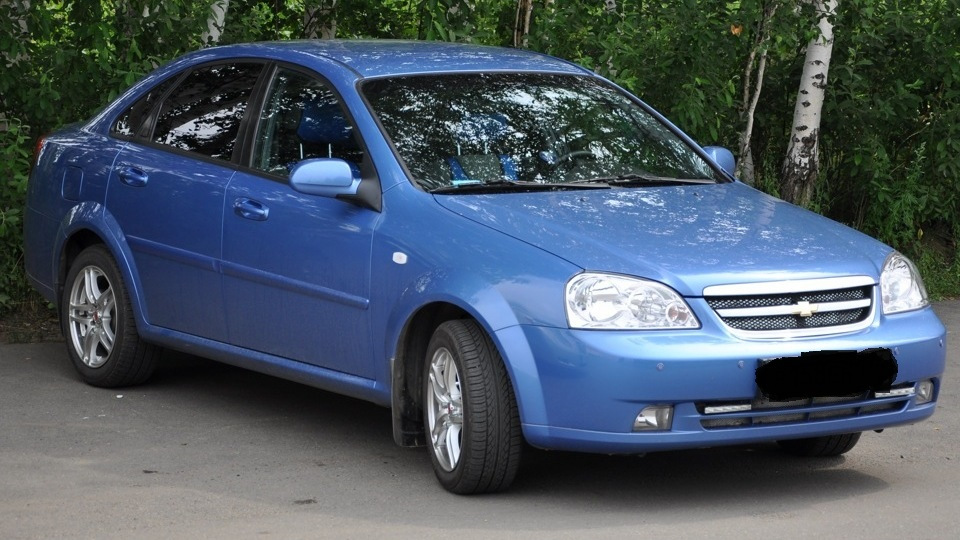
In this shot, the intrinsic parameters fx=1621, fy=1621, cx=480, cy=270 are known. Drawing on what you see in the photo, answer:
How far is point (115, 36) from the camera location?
1017 centimetres

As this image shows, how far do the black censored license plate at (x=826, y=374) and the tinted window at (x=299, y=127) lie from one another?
2.01 meters

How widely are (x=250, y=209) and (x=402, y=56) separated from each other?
3.21 ft

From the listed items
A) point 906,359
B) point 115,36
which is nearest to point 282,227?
point 906,359

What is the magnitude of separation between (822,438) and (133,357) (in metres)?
3.37

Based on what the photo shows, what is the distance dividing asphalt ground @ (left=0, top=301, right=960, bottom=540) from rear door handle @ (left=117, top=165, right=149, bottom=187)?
1.06 metres

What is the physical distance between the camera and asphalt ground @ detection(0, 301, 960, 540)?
5.57 meters

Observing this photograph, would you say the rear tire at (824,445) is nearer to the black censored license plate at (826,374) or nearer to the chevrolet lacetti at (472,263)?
the chevrolet lacetti at (472,263)

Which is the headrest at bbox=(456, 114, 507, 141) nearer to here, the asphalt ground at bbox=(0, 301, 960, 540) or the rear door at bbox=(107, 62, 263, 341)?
the rear door at bbox=(107, 62, 263, 341)

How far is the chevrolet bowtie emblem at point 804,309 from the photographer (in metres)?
5.61

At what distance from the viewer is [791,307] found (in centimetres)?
560

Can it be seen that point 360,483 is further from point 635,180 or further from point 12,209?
point 12,209

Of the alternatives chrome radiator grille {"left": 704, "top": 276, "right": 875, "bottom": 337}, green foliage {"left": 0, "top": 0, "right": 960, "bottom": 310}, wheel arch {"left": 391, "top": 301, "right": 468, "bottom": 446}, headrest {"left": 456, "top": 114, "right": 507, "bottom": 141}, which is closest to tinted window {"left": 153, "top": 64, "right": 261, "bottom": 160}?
headrest {"left": 456, "top": 114, "right": 507, "bottom": 141}

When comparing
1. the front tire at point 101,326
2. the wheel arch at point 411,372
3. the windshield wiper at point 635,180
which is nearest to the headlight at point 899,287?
the windshield wiper at point 635,180

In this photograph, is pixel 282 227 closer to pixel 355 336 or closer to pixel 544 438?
pixel 355 336
